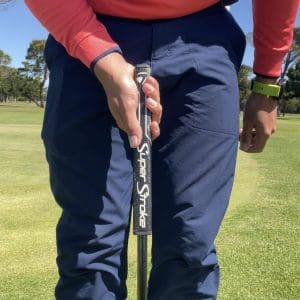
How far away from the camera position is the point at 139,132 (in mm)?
1517

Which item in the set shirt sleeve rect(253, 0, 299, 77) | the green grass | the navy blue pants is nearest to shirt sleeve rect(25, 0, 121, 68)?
the navy blue pants

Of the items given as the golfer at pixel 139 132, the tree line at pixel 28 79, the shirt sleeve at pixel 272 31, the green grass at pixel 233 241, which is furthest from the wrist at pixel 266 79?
the tree line at pixel 28 79

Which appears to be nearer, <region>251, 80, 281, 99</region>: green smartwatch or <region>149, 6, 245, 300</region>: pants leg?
<region>149, 6, 245, 300</region>: pants leg

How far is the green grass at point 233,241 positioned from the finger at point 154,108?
58.6 inches

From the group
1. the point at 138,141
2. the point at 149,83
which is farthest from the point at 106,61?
the point at 138,141

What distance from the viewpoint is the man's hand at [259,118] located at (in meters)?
1.85

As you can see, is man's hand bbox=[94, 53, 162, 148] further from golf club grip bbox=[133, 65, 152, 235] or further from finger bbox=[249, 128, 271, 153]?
finger bbox=[249, 128, 271, 153]

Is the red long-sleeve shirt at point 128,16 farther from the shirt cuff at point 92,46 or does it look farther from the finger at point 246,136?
the finger at point 246,136

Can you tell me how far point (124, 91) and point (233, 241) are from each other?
251 centimetres

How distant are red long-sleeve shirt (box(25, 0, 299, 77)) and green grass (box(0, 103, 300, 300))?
147cm

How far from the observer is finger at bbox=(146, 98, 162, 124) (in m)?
1.51

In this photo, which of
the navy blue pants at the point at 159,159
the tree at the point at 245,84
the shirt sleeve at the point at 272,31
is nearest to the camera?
the navy blue pants at the point at 159,159

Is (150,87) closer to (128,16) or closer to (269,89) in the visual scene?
(128,16)

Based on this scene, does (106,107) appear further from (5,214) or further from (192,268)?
(5,214)
